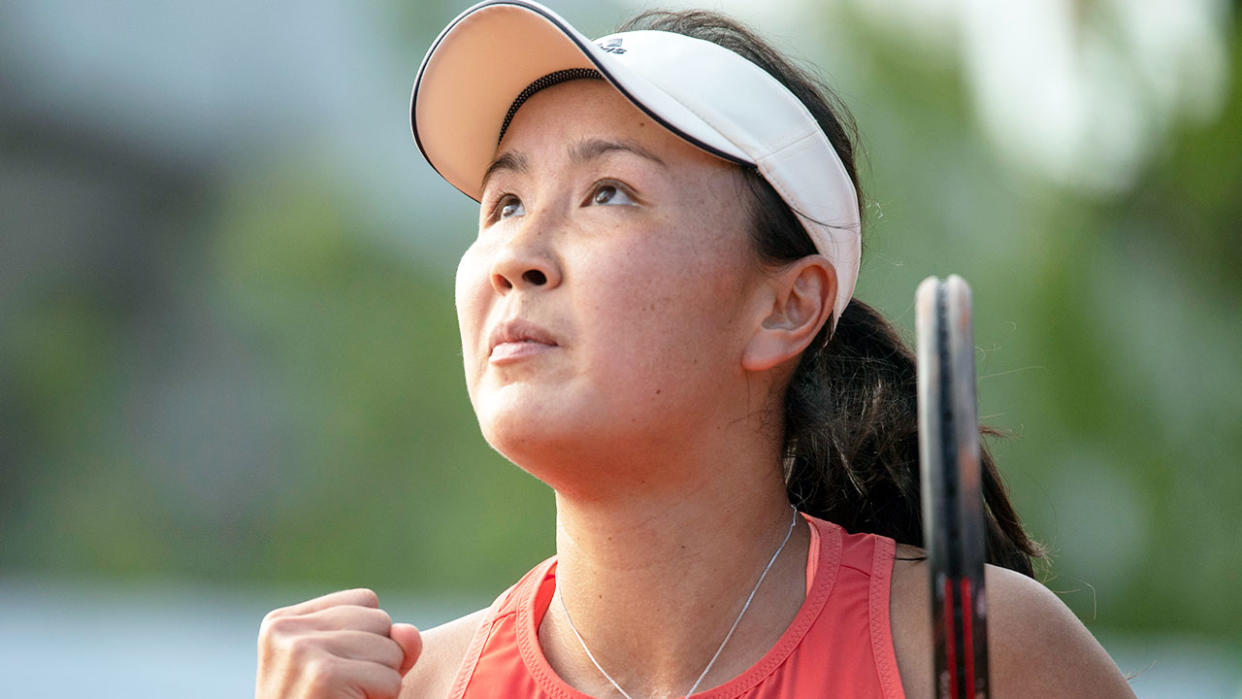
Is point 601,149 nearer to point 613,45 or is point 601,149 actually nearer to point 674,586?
point 613,45

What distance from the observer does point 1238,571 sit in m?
5.59

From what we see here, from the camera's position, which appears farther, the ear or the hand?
the ear

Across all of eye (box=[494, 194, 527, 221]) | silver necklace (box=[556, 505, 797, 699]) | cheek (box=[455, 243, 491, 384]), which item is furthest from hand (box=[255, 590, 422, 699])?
eye (box=[494, 194, 527, 221])

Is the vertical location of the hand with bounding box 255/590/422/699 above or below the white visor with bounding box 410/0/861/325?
below

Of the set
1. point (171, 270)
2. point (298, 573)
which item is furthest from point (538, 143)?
point (171, 270)

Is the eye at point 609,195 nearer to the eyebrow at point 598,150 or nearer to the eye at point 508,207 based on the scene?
the eyebrow at point 598,150

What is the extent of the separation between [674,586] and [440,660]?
46 cm

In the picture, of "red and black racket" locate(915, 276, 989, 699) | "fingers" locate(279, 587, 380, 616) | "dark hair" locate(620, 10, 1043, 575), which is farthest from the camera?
"dark hair" locate(620, 10, 1043, 575)

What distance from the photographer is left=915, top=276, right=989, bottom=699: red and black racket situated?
48.7 inches

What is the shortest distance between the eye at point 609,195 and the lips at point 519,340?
0.24 meters

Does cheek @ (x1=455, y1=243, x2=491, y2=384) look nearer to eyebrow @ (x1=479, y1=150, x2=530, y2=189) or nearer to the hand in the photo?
eyebrow @ (x1=479, y1=150, x2=530, y2=189)

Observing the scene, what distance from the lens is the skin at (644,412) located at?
187cm

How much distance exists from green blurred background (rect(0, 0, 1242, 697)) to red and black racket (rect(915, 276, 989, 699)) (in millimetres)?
3181

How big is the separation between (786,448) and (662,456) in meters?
0.38
